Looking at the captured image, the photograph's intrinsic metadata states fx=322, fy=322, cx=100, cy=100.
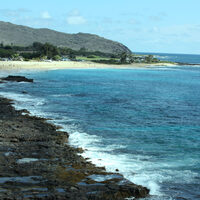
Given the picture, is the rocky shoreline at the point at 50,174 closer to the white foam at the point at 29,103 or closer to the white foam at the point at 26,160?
the white foam at the point at 26,160

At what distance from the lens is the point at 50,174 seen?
1720cm

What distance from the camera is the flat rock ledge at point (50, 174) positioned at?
1503 centimetres

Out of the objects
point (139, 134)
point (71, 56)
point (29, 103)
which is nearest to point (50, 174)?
point (139, 134)

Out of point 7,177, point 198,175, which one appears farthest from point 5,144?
point 198,175

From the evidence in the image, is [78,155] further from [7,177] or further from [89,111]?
[89,111]

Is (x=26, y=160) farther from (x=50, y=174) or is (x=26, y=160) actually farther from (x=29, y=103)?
(x=29, y=103)

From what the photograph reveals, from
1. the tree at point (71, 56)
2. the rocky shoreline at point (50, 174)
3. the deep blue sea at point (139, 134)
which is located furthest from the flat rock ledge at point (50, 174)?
the tree at point (71, 56)

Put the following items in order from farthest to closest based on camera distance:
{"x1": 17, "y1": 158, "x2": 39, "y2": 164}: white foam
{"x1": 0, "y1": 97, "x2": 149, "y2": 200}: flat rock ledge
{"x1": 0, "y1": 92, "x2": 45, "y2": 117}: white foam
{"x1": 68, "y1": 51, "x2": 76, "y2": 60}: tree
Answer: {"x1": 68, "y1": 51, "x2": 76, "y2": 60}: tree < {"x1": 0, "y1": 92, "x2": 45, "y2": 117}: white foam < {"x1": 17, "y1": 158, "x2": 39, "y2": 164}: white foam < {"x1": 0, "y1": 97, "x2": 149, "y2": 200}: flat rock ledge

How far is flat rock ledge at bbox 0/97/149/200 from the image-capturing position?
49.3 feet

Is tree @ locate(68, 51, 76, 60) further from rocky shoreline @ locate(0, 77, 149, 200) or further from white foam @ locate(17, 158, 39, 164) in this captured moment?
white foam @ locate(17, 158, 39, 164)

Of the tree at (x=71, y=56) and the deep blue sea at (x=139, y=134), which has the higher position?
the tree at (x=71, y=56)

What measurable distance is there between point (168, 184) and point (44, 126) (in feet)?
46.5

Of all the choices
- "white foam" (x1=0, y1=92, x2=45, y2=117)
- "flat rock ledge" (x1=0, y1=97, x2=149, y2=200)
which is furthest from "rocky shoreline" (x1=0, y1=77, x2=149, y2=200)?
"white foam" (x1=0, y1=92, x2=45, y2=117)

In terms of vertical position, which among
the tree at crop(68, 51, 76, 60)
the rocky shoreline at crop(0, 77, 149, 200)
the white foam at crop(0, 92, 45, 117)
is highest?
the tree at crop(68, 51, 76, 60)
